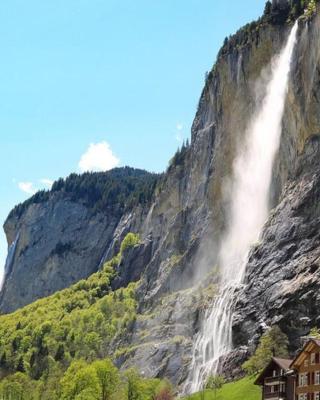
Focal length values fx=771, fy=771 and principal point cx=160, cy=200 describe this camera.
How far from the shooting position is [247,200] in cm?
17400

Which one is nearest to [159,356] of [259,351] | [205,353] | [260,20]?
[205,353]

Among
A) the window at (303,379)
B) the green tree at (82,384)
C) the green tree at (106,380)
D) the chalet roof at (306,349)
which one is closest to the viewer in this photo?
the chalet roof at (306,349)

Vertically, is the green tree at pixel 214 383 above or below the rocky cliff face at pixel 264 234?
below

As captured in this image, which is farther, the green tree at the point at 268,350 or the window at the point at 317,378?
the green tree at the point at 268,350

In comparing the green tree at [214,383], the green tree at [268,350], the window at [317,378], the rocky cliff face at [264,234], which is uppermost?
the rocky cliff face at [264,234]

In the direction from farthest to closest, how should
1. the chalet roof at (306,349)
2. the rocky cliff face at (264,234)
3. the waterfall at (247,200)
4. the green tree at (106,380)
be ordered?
the waterfall at (247,200) → the green tree at (106,380) → the rocky cliff face at (264,234) → the chalet roof at (306,349)

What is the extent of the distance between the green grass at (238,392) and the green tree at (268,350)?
213 centimetres

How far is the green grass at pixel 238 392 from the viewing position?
111 metres

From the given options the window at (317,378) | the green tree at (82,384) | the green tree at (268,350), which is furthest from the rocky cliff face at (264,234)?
the window at (317,378)

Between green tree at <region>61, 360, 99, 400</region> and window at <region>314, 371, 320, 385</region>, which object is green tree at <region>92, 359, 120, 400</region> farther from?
window at <region>314, 371, 320, 385</region>

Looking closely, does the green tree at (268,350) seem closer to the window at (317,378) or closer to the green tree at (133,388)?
the green tree at (133,388)

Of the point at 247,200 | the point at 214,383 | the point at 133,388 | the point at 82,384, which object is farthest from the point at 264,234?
the point at 82,384

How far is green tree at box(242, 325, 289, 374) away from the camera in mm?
116562

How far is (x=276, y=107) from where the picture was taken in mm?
169875
